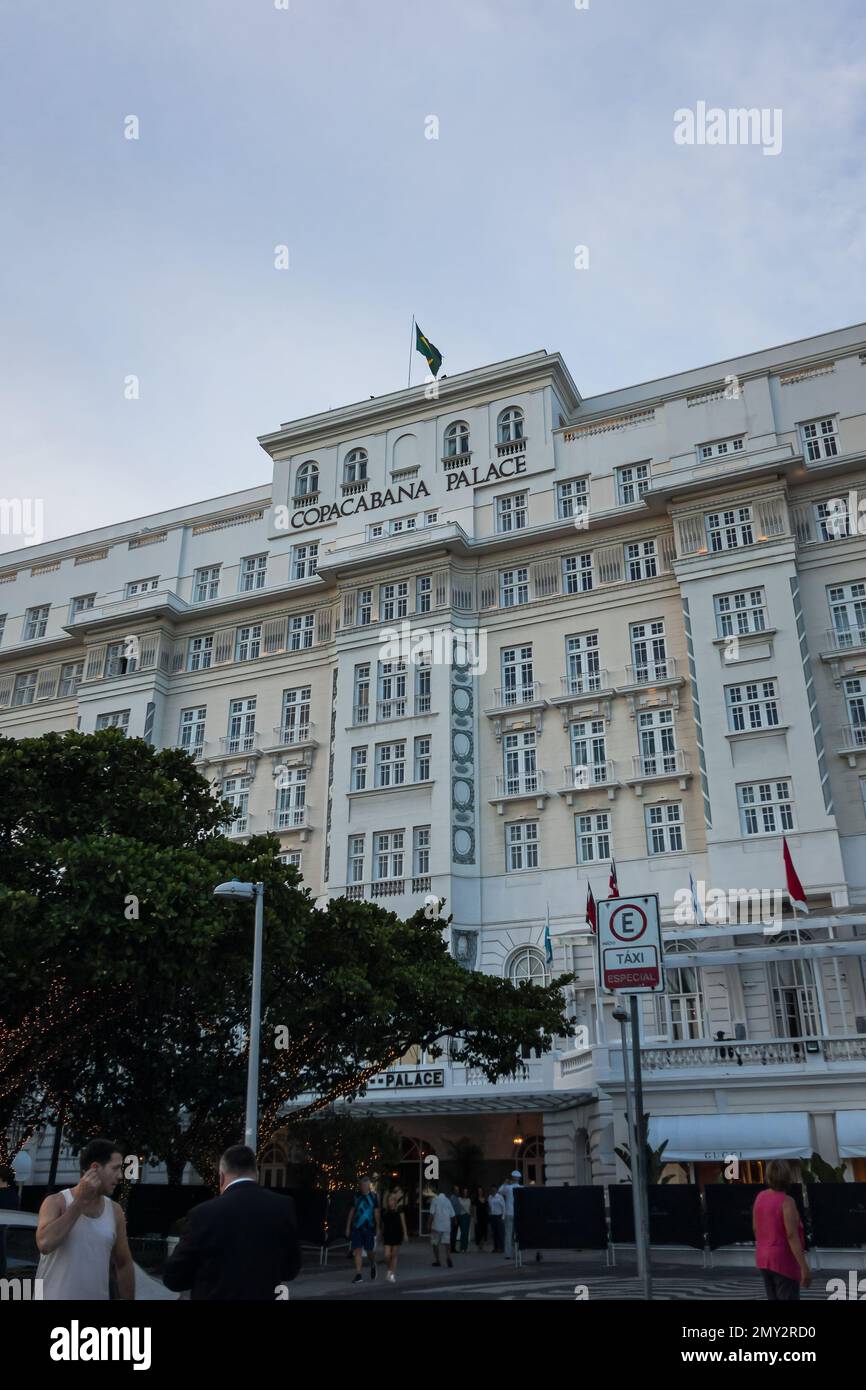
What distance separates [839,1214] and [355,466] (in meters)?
38.9

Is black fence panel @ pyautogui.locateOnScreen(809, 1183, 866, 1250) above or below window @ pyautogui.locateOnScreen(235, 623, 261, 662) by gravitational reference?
below

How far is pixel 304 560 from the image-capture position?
51094mm

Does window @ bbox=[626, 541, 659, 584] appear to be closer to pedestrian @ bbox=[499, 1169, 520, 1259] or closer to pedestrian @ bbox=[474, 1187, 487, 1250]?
pedestrian @ bbox=[474, 1187, 487, 1250]

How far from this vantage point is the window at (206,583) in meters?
53.3

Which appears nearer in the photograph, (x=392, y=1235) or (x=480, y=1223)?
(x=392, y=1235)

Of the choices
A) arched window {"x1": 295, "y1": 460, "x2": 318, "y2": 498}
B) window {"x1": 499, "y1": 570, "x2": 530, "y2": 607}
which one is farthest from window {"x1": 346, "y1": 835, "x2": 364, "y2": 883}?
arched window {"x1": 295, "y1": 460, "x2": 318, "y2": 498}

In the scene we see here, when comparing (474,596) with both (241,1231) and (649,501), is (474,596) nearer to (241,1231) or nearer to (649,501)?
(649,501)

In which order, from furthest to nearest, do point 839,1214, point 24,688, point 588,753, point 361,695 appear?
point 24,688 < point 361,695 < point 588,753 < point 839,1214

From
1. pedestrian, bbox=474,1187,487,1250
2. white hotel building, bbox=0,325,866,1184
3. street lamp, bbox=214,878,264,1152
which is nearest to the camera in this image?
street lamp, bbox=214,878,264,1152

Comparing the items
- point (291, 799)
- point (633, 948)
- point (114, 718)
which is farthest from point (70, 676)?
point (633, 948)

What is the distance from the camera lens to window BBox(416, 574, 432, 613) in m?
46.0

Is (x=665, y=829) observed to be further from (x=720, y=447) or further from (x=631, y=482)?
(x=720, y=447)

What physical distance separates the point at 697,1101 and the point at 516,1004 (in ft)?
21.4

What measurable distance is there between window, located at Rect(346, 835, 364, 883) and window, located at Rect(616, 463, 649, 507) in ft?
56.7
